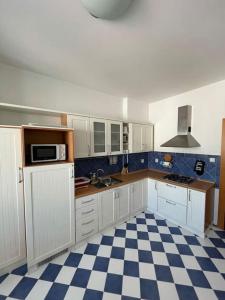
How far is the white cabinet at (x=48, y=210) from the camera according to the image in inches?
64.2

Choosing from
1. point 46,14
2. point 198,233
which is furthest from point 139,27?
point 198,233

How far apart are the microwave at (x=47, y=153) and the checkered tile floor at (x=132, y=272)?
128 centimetres

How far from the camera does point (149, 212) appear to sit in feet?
9.86

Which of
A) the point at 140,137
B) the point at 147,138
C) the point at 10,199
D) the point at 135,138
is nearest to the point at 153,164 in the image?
the point at 147,138

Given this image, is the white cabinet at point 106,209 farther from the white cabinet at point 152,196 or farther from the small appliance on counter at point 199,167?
the small appliance on counter at point 199,167

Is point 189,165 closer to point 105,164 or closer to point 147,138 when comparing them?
point 147,138

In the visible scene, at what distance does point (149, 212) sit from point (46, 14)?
3.26 metres

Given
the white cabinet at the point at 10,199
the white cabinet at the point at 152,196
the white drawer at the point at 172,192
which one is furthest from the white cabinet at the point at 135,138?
the white cabinet at the point at 10,199

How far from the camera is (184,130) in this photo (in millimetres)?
2826

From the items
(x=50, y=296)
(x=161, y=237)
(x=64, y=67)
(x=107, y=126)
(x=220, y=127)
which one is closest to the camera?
(x=50, y=296)

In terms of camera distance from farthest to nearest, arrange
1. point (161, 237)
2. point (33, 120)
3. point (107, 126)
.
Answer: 1. point (107, 126)
2. point (161, 237)
3. point (33, 120)

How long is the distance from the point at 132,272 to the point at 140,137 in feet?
7.59

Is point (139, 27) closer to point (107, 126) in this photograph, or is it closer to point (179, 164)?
point (107, 126)

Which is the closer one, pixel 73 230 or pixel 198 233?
pixel 73 230
